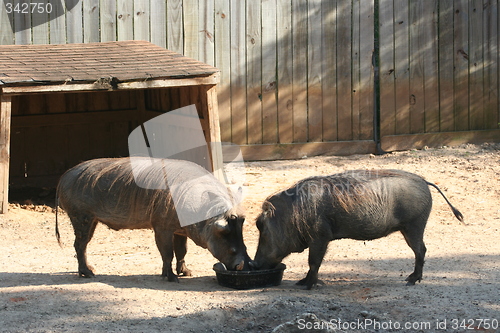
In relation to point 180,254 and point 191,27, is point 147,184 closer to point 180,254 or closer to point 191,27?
point 180,254

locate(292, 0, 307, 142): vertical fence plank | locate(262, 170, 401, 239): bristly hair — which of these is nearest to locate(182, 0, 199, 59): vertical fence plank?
locate(292, 0, 307, 142): vertical fence plank

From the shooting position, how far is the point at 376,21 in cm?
1099

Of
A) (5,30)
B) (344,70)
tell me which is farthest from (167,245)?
(344,70)

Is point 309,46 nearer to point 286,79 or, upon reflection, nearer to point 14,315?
point 286,79

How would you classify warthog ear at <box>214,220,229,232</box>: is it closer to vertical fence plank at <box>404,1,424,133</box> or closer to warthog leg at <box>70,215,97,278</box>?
warthog leg at <box>70,215,97,278</box>

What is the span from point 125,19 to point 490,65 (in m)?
5.91

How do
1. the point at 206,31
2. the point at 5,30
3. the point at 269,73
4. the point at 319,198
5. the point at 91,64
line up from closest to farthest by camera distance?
the point at 319,198 < the point at 91,64 < the point at 5,30 < the point at 206,31 < the point at 269,73

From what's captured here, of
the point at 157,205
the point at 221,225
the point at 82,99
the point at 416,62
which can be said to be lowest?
the point at 221,225

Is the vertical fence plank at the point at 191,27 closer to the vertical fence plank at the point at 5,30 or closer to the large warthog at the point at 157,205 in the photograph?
the vertical fence plank at the point at 5,30

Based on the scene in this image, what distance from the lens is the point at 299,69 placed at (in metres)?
10.9

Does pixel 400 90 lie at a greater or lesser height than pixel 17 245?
greater

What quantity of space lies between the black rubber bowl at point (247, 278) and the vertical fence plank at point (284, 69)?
17.1ft

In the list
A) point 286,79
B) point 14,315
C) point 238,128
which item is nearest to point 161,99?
point 238,128

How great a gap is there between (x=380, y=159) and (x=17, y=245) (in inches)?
222
